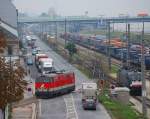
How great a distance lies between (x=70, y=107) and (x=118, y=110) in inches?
146

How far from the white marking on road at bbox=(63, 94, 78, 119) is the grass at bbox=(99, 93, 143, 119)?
2241 millimetres

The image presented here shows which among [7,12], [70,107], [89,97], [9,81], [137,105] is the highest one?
[7,12]

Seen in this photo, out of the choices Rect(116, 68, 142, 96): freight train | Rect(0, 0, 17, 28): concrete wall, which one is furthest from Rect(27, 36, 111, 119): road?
Rect(0, 0, 17, 28): concrete wall

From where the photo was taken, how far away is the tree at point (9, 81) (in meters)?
17.6

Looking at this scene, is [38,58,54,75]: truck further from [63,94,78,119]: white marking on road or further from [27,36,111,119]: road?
[63,94,78,119]: white marking on road

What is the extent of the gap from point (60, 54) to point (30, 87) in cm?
5359

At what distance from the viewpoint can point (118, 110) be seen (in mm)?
38719

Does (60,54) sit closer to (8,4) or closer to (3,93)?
(8,4)

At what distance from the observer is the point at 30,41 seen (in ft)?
443

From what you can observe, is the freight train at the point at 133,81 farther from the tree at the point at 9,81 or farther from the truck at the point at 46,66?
the tree at the point at 9,81

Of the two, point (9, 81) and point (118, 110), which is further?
point (118, 110)

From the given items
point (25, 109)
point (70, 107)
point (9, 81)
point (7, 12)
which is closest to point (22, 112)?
point (25, 109)

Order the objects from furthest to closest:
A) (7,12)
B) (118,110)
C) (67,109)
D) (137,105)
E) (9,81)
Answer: (7,12) → (137,105) → (67,109) → (118,110) → (9,81)

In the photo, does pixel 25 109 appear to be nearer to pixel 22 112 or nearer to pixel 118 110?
pixel 22 112
